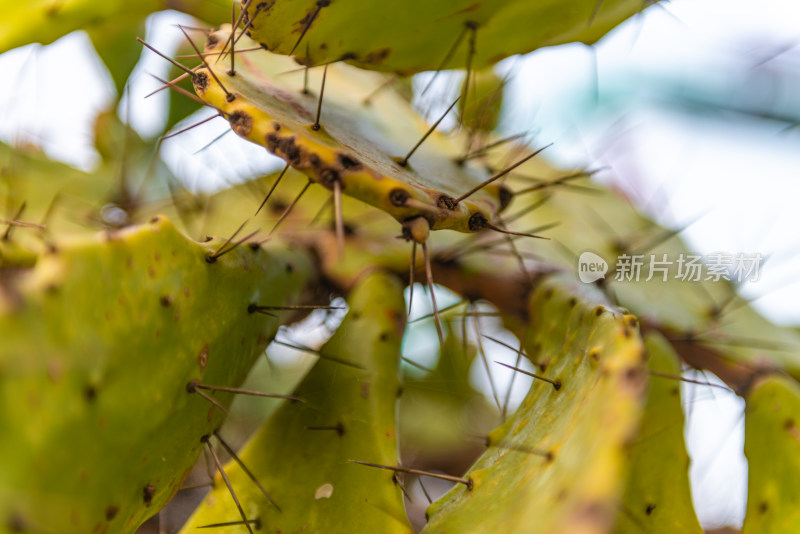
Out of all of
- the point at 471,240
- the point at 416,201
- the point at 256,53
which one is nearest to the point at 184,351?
the point at 416,201

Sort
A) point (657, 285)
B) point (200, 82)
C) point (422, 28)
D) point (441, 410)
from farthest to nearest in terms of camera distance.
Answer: point (441, 410), point (657, 285), point (422, 28), point (200, 82)

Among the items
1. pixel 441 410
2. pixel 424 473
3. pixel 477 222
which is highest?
pixel 477 222

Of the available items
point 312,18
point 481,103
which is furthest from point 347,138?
point 481,103

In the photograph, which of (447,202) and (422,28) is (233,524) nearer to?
(447,202)

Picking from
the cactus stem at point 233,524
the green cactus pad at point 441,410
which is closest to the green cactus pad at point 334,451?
the cactus stem at point 233,524

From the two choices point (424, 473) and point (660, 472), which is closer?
point (424, 473)

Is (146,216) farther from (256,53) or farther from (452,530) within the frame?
(452,530)

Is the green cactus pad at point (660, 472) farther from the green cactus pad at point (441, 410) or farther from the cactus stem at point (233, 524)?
the green cactus pad at point (441, 410)
